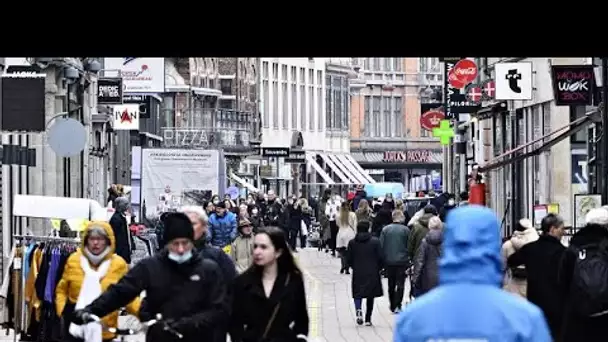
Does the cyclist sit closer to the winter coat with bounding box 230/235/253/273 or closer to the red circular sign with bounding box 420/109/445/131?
the winter coat with bounding box 230/235/253/273

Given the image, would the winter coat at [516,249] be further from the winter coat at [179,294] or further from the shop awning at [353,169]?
the shop awning at [353,169]

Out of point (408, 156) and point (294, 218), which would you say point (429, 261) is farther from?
point (408, 156)

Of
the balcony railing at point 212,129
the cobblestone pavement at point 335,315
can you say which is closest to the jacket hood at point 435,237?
the cobblestone pavement at point 335,315

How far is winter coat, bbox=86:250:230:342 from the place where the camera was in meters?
12.9

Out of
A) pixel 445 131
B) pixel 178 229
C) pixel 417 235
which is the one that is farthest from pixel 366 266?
pixel 445 131

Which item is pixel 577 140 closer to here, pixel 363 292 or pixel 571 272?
pixel 363 292

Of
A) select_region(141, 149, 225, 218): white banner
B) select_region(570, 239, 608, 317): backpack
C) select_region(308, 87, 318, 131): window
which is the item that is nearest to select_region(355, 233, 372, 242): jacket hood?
select_region(570, 239, 608, 317): backpack

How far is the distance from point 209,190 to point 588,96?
17.5 m

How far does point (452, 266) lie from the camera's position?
7.28 m

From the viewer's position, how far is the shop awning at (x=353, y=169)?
360 feet

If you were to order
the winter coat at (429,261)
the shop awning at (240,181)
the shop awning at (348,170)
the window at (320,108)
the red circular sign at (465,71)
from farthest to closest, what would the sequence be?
the window at (320,108) < the shop awning at (348,170) < the shop awning at (240,181) < the red circular sign at (465,71) < the winter coat at (429,261)

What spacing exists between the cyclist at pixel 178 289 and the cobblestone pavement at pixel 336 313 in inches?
477

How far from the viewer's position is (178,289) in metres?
13.0
